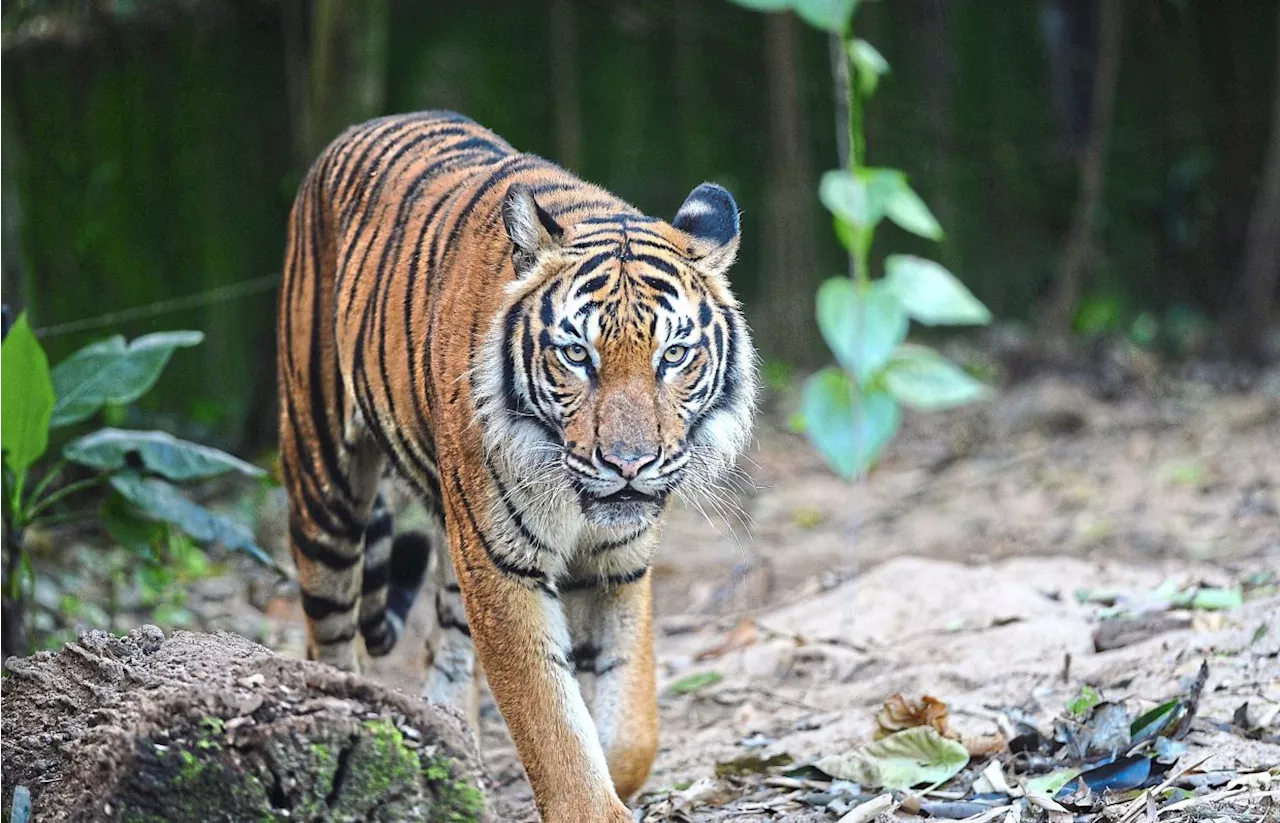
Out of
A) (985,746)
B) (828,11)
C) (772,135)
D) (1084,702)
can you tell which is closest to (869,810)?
(985,746)

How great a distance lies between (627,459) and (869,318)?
726mm

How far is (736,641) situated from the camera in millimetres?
4977

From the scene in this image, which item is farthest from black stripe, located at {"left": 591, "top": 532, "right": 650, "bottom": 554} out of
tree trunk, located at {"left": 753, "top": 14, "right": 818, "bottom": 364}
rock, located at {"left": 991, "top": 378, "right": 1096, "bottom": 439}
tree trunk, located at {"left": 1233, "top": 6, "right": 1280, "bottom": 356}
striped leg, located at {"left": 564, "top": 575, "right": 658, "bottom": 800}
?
tree trunk, located at {"left": 753, "top": 14, "right": 818, "bottom": 364}

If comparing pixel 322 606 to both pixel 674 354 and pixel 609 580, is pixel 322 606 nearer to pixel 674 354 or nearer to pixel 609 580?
pixel 609 580

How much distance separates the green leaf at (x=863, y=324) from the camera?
10.7ft

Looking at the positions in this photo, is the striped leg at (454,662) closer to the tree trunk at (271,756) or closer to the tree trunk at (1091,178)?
the tree trunk at (271,756)

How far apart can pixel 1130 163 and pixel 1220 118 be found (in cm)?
63

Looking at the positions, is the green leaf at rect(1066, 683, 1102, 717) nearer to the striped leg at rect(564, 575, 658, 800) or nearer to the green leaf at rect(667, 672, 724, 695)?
the striped leg at rect(564, 575, 658, 800)

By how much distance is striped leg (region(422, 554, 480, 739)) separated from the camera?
4.45 metres

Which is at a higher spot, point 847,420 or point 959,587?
point 847,420

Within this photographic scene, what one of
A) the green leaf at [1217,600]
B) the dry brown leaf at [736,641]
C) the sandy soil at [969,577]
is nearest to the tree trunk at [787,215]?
the sandy soil at [969,577]

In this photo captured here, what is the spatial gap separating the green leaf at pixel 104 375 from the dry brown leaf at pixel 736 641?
6.76ft

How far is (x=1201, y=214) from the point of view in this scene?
9.74 metres

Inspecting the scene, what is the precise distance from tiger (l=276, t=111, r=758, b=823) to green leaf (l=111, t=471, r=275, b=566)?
0.34 m
